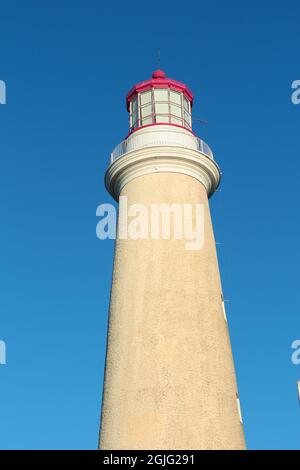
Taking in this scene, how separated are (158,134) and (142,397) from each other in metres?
7.98

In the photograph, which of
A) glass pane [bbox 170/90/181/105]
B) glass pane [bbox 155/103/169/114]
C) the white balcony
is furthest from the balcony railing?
glass pane [bbox 170/90/181/105]

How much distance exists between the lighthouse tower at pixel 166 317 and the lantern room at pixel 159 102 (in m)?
0.05

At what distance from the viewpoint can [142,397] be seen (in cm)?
1677

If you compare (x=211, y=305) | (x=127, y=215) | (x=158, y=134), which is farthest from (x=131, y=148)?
(x=211, y=305)

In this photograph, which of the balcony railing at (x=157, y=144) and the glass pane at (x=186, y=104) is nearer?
the balcony railing at (x=157, y=144)

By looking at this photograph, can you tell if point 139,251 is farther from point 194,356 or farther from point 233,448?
point 233,448

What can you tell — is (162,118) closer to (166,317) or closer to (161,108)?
(161,108)

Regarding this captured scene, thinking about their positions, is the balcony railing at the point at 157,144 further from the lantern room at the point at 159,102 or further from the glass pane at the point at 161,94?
the glass pane at the point at 161,94

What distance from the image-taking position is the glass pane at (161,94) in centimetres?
2167

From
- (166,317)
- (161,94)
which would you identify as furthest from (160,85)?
(166,317)

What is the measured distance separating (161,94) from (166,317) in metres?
7.72

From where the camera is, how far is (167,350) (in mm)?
17250

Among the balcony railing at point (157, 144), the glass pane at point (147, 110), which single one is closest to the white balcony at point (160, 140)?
the balcony railing at point (157, 144)

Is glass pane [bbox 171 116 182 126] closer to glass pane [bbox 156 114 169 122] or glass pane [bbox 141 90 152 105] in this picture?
glass pane [bbox 156 114 169 122]
